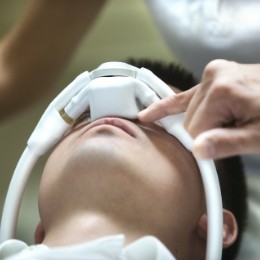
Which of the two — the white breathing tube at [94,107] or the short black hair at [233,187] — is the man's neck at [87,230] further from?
the short black hair at [233,187]

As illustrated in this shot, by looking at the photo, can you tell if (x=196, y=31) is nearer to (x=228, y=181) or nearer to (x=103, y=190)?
(x=228, y=181)

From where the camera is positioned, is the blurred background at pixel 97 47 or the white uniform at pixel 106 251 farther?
the blurred background at pixel 97 47

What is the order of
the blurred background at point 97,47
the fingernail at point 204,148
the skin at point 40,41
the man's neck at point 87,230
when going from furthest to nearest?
the blurred background at point 97,47 < the skin at point 40,41 < the man's neck at point 87,230 < the fingernail at point 204,148

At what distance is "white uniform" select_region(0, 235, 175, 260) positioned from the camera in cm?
71

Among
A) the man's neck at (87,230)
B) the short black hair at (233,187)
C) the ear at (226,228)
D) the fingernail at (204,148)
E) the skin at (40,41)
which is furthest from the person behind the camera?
the skin at (40,41)

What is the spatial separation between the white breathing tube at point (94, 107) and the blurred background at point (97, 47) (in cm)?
41

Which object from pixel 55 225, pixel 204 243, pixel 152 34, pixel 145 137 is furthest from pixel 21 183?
pixel 152 34

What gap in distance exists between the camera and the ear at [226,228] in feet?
2.95

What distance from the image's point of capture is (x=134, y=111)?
912mm

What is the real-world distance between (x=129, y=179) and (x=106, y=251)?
0.15 m

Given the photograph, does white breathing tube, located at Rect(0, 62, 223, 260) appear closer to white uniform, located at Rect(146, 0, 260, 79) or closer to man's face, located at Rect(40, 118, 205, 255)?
man's face, located at Rect(40, 118, 205, 255)

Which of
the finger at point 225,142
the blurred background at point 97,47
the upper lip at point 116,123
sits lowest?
the blurred background at point 97,47

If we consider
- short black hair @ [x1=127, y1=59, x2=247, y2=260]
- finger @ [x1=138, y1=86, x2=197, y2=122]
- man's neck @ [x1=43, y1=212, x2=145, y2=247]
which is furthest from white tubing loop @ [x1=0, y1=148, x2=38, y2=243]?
short black hair @ [x1=127, y1=59, x2=247, y2=260]

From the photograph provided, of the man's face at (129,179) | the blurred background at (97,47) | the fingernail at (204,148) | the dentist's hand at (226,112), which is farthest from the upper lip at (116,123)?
the blurred background at (97,47)
